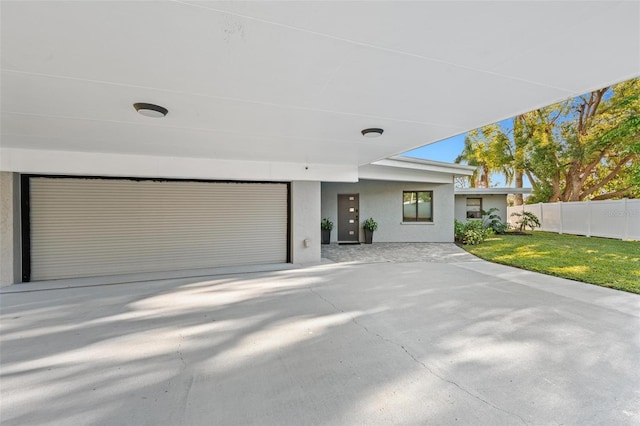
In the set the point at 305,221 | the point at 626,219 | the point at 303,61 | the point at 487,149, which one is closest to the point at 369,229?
the point at 305,221

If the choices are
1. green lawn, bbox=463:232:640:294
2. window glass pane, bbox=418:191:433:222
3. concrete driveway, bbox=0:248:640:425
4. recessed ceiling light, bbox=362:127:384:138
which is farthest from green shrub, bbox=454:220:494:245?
recessed ceiling light, bbox=362:127:384:138

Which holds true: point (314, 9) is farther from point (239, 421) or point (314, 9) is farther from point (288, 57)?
point (239, 421)

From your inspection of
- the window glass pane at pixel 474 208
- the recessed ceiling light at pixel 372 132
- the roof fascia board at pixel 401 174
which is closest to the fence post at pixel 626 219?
A: the window glass pane at pixel 474 208

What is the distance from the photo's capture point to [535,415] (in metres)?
1.88

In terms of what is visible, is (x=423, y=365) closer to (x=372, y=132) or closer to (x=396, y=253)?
(x=372, y=132)

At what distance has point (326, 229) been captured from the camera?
429 inches

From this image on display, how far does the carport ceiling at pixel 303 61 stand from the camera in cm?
173

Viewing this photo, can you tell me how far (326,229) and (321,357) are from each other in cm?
831

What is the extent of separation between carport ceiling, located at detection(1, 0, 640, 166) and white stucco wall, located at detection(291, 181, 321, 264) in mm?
3499

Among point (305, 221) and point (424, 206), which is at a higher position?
point (424, 206)

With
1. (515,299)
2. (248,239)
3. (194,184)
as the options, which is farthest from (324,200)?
(515,299)

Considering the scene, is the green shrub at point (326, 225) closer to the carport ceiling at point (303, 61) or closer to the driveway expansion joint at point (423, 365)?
the driveway expansion joint at point (423, 365)

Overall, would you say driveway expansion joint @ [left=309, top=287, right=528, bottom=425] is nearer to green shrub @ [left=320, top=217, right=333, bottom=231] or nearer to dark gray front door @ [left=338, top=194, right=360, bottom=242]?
green shrub @ [left=320, top=217, right=333, bottom=231]

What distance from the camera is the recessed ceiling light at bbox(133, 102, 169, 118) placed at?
3.12m
